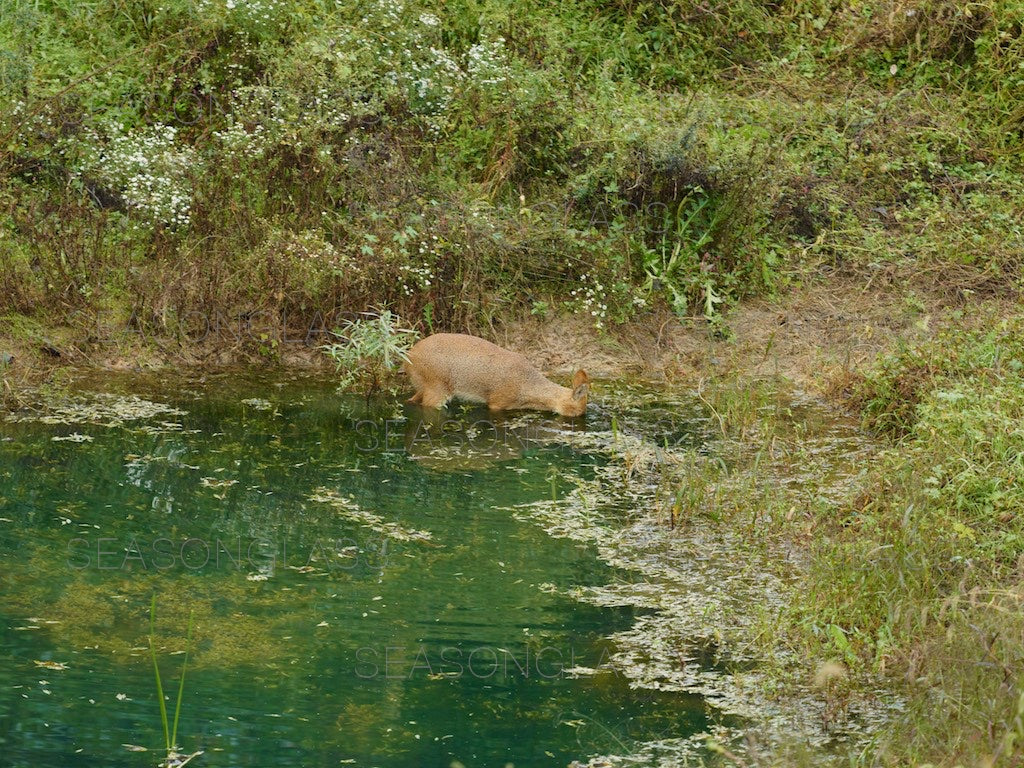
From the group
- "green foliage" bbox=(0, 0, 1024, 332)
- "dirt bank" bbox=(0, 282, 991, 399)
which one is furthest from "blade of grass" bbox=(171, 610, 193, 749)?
"green foliage" bbox=(0, 0, 1024, 332)

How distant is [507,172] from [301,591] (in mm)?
5753

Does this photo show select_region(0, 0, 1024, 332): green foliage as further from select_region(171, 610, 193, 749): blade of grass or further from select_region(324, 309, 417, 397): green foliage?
select_region(171, 610, 193, 749): blade of grass

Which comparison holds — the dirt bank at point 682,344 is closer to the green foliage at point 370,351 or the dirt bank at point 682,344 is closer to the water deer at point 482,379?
the green foliage at point 370,351

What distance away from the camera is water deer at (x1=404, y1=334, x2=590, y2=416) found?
10055 millimetres

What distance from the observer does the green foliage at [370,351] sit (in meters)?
9.93

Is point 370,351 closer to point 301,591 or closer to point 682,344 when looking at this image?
point 682,344

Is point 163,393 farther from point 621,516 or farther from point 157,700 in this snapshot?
point 157,700

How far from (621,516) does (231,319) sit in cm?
398

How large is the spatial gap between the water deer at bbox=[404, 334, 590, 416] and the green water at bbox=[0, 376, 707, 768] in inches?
6.7

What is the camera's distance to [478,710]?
6.01 m

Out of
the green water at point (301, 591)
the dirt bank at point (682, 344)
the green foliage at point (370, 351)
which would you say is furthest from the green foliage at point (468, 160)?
the green water at point (301, 591)

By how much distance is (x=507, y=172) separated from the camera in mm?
12070

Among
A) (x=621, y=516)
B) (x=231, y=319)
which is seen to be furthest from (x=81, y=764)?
(x=231, y=319)

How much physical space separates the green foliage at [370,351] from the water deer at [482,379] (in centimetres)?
19
